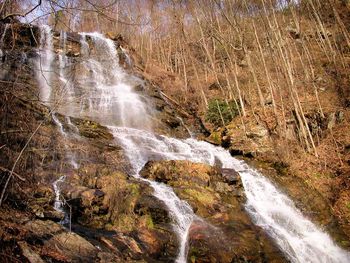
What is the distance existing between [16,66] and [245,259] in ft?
21.6

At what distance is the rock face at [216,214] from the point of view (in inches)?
314

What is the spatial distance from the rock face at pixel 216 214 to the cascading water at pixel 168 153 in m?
0.35

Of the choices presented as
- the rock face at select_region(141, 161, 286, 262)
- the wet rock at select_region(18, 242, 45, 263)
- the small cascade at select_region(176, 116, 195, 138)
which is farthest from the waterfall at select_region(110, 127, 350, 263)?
the wet rock at select_region(18, 242, 45, 263)

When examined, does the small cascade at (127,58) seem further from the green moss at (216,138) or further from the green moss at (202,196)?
the green moss at (202,196)

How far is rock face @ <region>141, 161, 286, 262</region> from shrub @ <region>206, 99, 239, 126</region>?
854 cm

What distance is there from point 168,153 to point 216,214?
6180mm

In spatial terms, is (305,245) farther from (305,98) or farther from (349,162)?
(305,98)

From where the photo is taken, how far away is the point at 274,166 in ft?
48.9

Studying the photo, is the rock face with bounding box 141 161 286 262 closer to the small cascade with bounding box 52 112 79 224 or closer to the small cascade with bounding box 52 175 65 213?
the small cascade with bounding box 52 112 79 224

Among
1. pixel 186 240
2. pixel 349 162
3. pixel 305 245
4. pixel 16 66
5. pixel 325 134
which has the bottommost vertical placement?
pixel 305 245

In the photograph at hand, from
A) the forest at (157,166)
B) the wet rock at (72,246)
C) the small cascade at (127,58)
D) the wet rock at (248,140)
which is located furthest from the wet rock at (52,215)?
the small cascade at (127,58)

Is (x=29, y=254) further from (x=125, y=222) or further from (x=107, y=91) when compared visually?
→ (x=107, y=91)

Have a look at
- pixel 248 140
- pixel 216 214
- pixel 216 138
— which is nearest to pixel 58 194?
pixel 216 214

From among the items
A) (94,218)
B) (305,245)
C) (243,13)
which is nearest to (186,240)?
(94,218)
